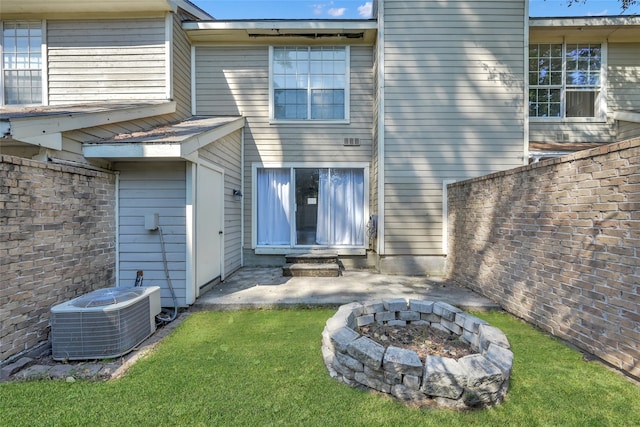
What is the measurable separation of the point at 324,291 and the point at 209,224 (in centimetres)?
233

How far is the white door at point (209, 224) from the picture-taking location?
455 centimetres

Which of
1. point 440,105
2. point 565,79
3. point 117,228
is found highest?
point 565,79

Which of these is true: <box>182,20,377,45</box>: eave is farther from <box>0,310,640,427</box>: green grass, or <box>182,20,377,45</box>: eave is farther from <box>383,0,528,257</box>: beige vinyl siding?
<box>0,310,640,427</box>: green grass

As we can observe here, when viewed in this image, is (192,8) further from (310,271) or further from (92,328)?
(92,328)

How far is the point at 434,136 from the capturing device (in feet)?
20.6

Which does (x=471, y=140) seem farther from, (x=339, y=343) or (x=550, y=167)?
(x=339, y=343)

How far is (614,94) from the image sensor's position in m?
6.95

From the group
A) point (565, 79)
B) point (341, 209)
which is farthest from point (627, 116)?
point (341, 209)

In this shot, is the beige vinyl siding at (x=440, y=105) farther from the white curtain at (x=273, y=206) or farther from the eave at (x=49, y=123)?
the eave at (x=49, y=123)

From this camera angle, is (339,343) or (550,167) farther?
(550,167)

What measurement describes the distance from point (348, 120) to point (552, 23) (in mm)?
5064

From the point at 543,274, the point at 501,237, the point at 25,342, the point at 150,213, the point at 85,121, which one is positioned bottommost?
the point at 25,342

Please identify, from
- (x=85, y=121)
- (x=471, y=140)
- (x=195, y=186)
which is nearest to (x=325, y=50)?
(x=471, y=140)

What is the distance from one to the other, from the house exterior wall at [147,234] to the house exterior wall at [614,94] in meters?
8.40
